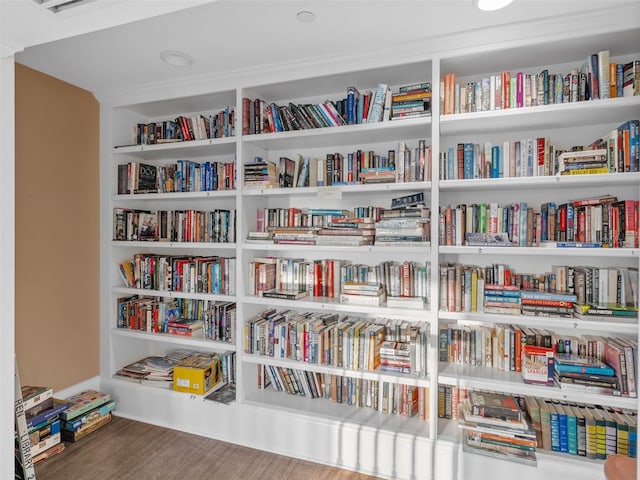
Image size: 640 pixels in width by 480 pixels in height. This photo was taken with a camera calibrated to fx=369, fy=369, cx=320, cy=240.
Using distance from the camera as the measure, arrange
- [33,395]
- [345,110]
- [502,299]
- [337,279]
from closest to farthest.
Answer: [502,299] → [33,395] → [345,110] → [337,279]

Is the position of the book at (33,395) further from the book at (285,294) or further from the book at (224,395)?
the book at (285,294)

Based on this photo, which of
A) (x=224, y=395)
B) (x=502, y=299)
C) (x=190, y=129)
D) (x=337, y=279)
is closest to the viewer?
(x=502, y=299)

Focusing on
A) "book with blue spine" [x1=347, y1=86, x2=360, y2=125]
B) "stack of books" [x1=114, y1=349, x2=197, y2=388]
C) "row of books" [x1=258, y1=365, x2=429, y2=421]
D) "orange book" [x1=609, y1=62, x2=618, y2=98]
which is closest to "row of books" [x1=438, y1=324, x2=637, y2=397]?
"row of books" [x1=258, y1=365, x2=429, y2=421]

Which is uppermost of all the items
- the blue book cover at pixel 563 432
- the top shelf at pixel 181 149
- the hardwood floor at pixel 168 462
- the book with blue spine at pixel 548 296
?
the top shelf at pixel 181 149

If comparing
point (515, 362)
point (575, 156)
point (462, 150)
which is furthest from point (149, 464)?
point (575, 156)

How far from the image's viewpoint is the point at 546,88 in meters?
1.94

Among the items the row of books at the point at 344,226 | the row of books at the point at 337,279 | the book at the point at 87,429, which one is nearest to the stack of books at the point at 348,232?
the row of books at the point at 344,226

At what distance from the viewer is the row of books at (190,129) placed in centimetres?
261

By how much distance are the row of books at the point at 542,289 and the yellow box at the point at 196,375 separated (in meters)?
1.66

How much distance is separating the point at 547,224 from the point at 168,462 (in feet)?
8.50

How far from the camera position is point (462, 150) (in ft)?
6.96

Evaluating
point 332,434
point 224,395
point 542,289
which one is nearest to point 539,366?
point 542,289

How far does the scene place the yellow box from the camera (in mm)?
2551

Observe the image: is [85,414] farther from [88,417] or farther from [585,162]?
[585,162]
